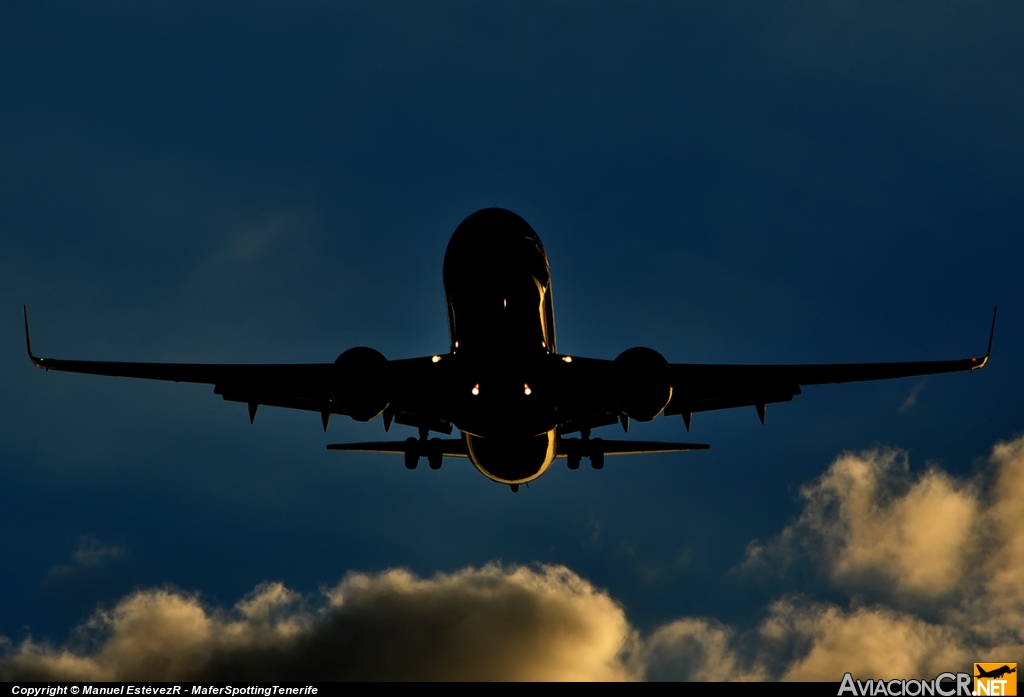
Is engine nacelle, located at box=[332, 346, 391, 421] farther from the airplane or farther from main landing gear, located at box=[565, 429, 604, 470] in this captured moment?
main landing gear, located at box=[565, 429, 604, 470]

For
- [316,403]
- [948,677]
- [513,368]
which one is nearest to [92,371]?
[316,403]

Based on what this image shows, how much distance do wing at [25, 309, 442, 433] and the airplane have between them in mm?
48

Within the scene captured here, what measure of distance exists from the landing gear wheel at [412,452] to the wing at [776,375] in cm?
970

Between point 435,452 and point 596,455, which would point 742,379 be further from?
point 435,452

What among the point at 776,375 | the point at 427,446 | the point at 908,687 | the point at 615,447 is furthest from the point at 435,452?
the point at 908,687

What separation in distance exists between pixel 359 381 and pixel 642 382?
8.64m

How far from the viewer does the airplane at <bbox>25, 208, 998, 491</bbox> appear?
3167 cm

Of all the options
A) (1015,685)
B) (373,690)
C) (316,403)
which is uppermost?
(316,403)

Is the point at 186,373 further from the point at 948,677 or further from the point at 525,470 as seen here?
the point at 948,677

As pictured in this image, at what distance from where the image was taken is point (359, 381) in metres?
31.0

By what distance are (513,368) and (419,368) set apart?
3.58m

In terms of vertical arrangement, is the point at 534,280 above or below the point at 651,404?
above

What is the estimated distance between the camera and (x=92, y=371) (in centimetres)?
3472

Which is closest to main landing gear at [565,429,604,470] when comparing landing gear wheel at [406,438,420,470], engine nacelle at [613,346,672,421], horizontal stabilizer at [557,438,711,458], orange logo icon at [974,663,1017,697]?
horizontal stabilizer at [557,438,711,458]
